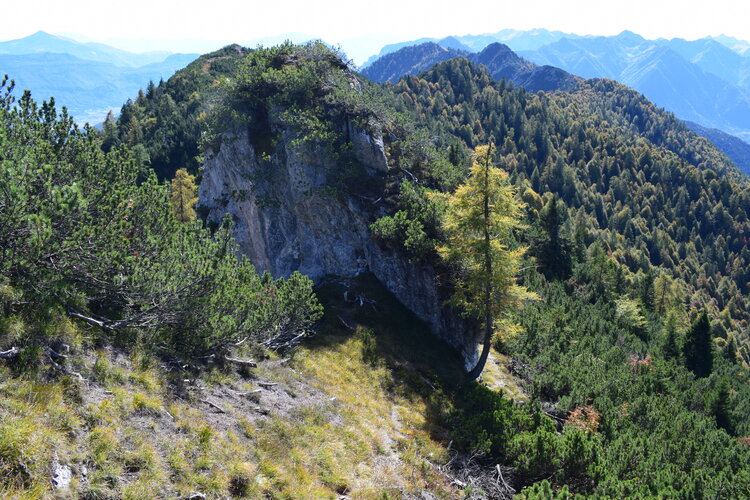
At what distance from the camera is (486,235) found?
18719mm

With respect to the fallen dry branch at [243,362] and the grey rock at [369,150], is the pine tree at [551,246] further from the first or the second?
Answer: the fallen dry branch at [243,362]

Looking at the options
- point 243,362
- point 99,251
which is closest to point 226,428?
point 243,362

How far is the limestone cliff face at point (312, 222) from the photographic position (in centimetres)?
2483

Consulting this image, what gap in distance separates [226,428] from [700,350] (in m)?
A: 47.8

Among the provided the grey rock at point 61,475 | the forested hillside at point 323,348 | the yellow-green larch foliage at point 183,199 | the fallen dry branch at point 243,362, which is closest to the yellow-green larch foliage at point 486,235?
the forested hillside at point 323,348

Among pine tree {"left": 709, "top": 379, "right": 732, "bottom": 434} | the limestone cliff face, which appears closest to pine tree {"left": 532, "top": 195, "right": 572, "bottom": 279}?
pine tree {"left": 709, "top": 379, "right": 732, "bottom": 434}

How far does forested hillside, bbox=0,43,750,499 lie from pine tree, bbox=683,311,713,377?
185 millimetres

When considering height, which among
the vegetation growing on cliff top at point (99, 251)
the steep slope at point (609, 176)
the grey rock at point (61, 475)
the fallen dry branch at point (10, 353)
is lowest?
the grey rock at point (61, 475)

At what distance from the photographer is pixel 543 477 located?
13.6m

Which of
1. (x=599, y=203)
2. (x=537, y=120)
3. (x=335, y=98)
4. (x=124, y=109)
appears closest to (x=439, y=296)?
(x=335, y=98)

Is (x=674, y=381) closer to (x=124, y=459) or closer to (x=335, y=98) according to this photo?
(x=335, y=98)

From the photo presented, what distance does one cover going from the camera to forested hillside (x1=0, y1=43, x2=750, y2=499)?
8273 millimetres

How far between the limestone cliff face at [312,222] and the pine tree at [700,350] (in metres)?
30.2

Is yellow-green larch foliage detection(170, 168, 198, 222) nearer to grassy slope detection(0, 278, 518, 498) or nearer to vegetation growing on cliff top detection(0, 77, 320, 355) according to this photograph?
grassy slope detection(0, 278, 518, 498)
